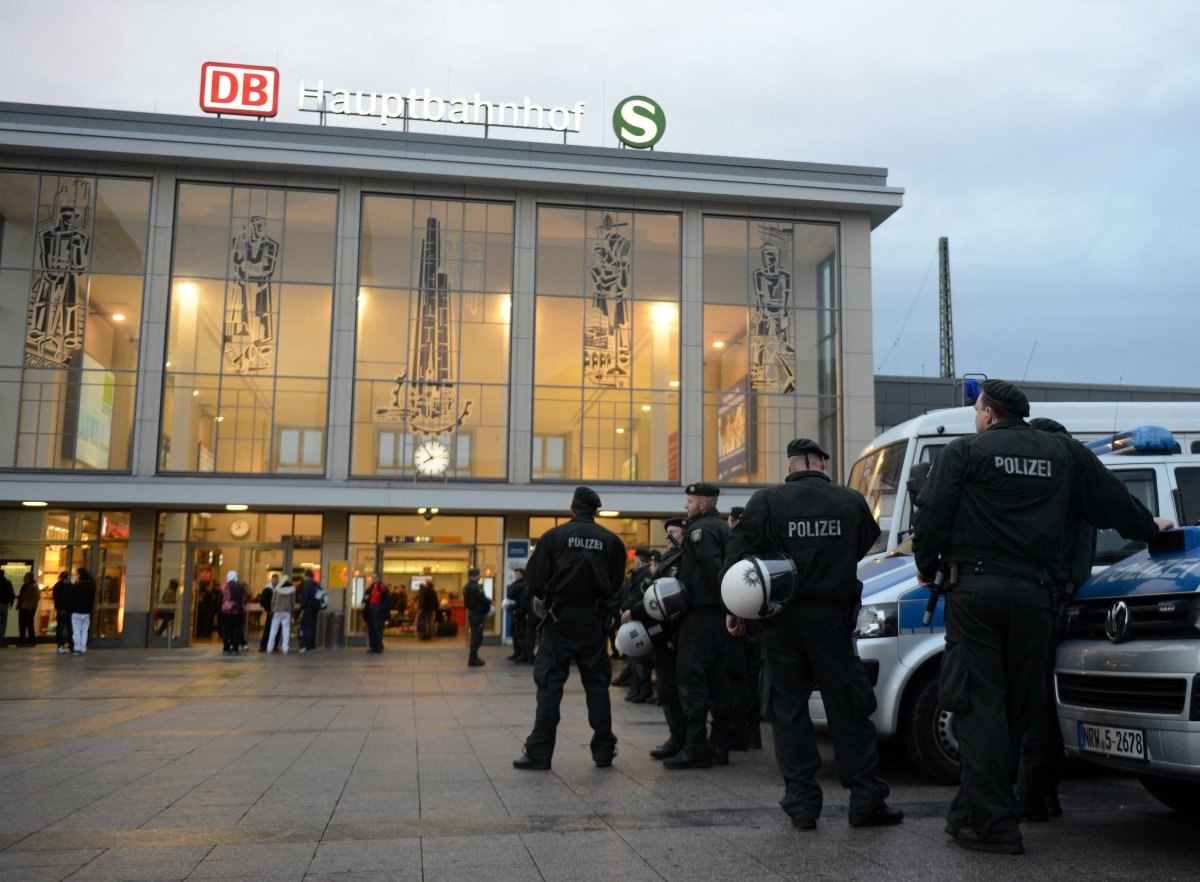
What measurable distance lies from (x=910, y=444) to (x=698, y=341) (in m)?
19.6

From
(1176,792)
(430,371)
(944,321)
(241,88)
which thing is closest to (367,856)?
(1176,792)

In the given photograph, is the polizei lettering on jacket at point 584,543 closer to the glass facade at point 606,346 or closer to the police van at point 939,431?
the police van at point 939,431

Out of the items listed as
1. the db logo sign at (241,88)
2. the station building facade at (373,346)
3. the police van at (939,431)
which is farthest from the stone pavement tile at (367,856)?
the db logo sign at (241,88)

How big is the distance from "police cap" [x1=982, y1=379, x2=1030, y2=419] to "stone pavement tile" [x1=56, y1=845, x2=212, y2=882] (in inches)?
167

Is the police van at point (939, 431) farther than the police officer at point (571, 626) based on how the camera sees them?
Yes

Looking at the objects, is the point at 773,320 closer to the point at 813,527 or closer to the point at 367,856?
the point at 813,527

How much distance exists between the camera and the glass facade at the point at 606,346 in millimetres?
28328

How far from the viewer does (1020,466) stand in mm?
5301

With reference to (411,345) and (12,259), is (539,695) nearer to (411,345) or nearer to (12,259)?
(411,345)

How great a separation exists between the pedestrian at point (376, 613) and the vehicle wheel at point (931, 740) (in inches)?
781

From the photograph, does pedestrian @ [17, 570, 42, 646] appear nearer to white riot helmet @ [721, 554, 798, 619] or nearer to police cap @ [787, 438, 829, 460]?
police cap @ [787, 438, 829, 460]

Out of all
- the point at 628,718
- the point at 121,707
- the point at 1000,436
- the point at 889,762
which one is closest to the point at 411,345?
the point at 121,707

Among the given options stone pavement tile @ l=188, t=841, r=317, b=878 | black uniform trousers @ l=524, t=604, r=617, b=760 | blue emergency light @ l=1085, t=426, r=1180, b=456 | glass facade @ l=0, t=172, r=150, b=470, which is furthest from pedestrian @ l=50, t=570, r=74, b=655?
blue emergency light @ l=1085, t=426, r=1180, b=456

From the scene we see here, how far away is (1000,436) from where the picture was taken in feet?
17.7
